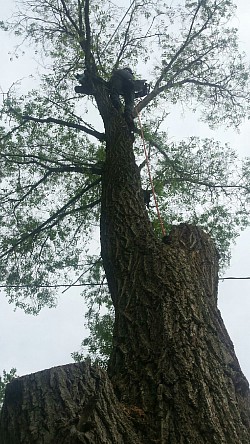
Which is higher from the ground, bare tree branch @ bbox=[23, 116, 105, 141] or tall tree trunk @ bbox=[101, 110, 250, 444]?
bare tree branch @ bbox=[23, 116, 105, 141]

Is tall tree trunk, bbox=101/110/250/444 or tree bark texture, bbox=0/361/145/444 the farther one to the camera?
tall tree trunk, bbox=101/110/250/444

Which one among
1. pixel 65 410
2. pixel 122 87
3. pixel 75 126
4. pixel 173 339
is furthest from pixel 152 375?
pixel 75 126

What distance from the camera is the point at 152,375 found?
2670 millimetres

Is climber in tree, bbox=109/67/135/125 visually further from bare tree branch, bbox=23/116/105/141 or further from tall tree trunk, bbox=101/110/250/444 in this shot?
tall tree trunk, bbox=101/110/250/444

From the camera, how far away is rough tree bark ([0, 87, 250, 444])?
7.31ft

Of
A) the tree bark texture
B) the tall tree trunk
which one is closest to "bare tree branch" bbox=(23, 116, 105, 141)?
the tall tree trunk

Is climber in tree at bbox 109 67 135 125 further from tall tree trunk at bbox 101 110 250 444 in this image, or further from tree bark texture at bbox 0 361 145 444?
tree bark texture at bbox 0 361 145 444

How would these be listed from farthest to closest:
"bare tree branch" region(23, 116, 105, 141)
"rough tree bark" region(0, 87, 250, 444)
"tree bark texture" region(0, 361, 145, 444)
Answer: "bare tree branch" region(23, 116, 105, 141)
"rough tree bark" region(0, 87, 250, 444)
"tree bark texture" region(0, 361, 145, 444)

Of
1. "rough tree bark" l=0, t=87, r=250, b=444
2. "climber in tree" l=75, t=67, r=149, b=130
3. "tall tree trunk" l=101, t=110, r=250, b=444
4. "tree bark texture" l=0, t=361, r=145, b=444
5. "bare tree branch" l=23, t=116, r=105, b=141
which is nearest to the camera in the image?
"tree bark texture" l=0, t=361, r=145, b=444

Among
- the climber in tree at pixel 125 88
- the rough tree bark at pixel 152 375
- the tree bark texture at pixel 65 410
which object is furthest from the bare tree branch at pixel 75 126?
the tree bark texture at pixel 65 410

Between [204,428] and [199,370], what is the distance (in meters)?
0.36

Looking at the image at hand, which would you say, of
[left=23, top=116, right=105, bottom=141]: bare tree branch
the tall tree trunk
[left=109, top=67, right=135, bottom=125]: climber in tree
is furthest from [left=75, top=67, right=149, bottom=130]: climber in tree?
the tall tree trunk

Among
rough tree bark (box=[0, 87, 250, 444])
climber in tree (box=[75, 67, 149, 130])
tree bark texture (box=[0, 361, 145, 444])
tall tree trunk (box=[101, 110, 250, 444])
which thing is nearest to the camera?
tree bark texture (box=[0, 361, 145, 444])

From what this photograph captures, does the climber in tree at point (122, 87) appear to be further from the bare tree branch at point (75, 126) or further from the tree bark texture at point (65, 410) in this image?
the tree bark texture at point (65, 410)
